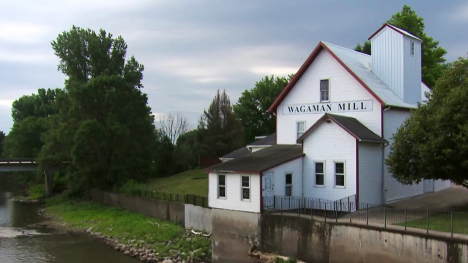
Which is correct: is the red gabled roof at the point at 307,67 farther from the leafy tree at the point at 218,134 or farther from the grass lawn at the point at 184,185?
the leafy tree at the point at 218,134

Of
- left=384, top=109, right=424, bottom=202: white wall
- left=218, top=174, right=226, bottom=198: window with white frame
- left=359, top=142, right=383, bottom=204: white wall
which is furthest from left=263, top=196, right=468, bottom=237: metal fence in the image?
left=218, top=174, right=226, bottom=198: window with white frame

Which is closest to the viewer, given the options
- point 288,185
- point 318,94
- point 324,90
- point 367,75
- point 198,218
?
point 288,185

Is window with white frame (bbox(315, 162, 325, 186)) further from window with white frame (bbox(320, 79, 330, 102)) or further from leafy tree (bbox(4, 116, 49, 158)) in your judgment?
leafy tree (bbox(4, 116, 49, 158))

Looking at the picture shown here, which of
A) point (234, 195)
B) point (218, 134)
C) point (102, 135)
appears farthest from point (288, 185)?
point (218, 134)

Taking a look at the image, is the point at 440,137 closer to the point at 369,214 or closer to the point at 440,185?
the point at 369,214

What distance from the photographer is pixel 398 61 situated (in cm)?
3036

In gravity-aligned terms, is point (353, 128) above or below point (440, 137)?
above

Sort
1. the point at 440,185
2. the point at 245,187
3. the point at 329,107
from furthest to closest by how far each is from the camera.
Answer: the point at 440,185 → the point at 329,107 → the point at 245,187

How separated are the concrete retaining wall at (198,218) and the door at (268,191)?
5.52 m

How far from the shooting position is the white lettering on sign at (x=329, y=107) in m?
28.4

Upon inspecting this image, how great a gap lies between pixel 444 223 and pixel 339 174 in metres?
7.62

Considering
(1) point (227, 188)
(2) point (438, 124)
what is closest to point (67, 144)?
(1) point (227, 188)

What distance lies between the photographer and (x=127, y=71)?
65.0m

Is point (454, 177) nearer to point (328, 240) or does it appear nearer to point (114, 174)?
point (328, 240)
